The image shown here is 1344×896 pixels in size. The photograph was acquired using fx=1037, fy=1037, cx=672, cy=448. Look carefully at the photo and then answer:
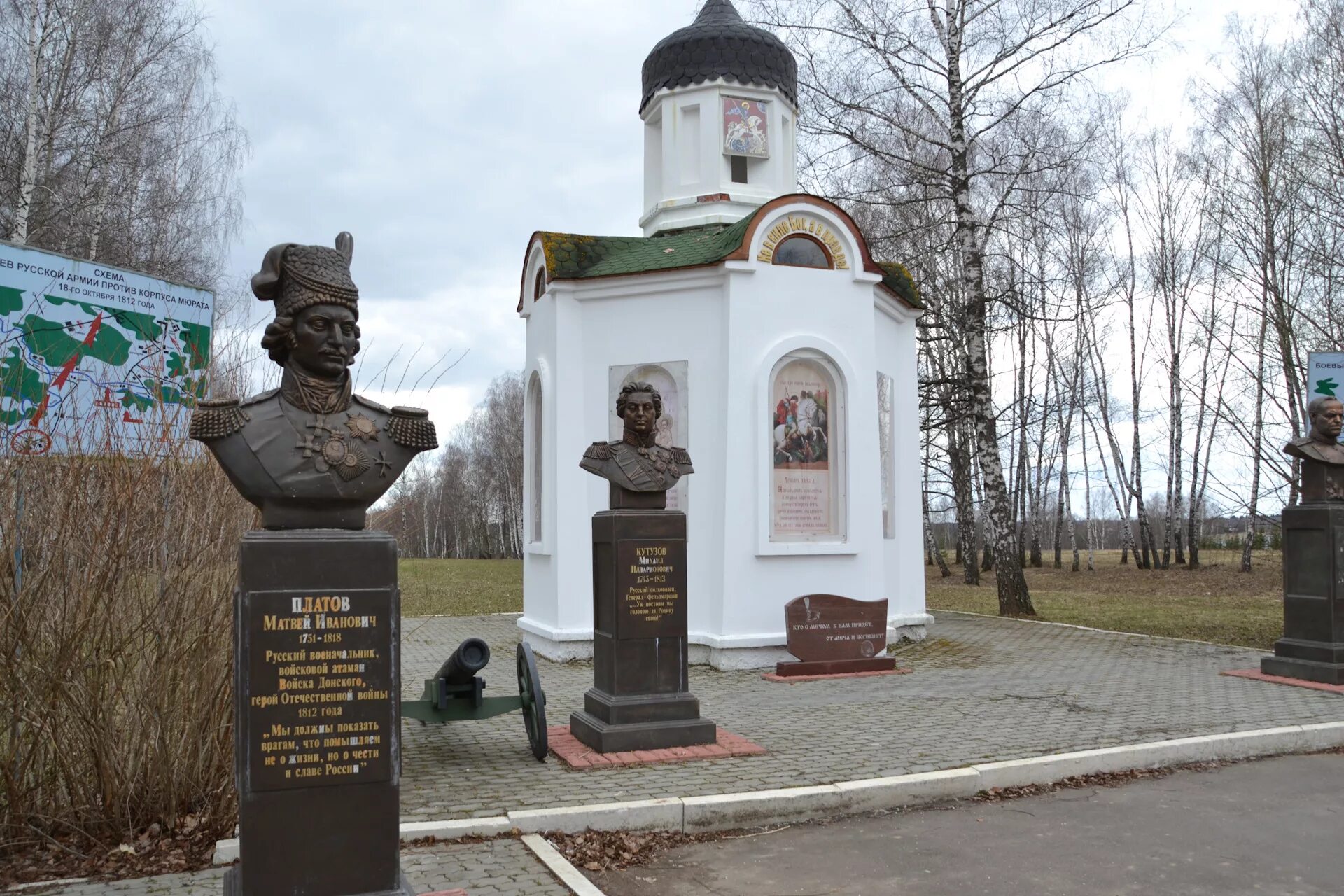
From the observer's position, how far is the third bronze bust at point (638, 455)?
7680mm

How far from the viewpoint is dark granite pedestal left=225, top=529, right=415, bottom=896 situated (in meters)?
3.89

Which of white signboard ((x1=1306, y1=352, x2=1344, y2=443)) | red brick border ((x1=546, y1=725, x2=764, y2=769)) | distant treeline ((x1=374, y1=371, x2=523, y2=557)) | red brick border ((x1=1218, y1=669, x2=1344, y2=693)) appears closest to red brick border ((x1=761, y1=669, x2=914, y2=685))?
red brick border ((x1=546, y1=725, x2=764, y2=769))

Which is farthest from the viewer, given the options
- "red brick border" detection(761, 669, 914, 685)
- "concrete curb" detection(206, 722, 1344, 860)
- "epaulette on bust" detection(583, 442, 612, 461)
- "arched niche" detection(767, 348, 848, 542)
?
"arched niche" detection(767, 348, 848, 542)

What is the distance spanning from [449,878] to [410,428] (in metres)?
2.07

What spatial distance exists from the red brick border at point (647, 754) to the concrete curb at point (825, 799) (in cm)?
99

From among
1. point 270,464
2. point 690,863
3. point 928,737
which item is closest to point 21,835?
point 270,464

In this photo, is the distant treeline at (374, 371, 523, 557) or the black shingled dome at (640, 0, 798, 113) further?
the distant treeline at (374, 371, 523, 557)

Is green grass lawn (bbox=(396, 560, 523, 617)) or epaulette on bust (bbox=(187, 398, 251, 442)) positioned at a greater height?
epaulette on bust (bbox=(187, 398, 251, 442))

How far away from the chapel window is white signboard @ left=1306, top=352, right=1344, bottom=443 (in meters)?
5.24

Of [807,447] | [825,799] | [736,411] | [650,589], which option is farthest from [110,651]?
[807,447]

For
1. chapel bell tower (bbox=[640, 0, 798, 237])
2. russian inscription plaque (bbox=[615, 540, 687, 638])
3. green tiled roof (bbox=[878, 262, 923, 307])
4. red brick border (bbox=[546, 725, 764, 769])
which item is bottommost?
red brick border (bbox=[546, 725, 764, 769])

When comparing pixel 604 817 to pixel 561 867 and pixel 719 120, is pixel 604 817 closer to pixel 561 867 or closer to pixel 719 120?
pixel 561 867

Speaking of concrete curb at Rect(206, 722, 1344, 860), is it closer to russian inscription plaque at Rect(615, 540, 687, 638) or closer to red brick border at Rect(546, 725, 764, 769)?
red brick border at Rect(546, 725, 764, 769)

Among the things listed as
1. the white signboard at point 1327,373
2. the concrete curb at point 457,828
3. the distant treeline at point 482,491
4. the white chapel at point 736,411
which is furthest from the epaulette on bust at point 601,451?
the distant treeline at point 482,491
